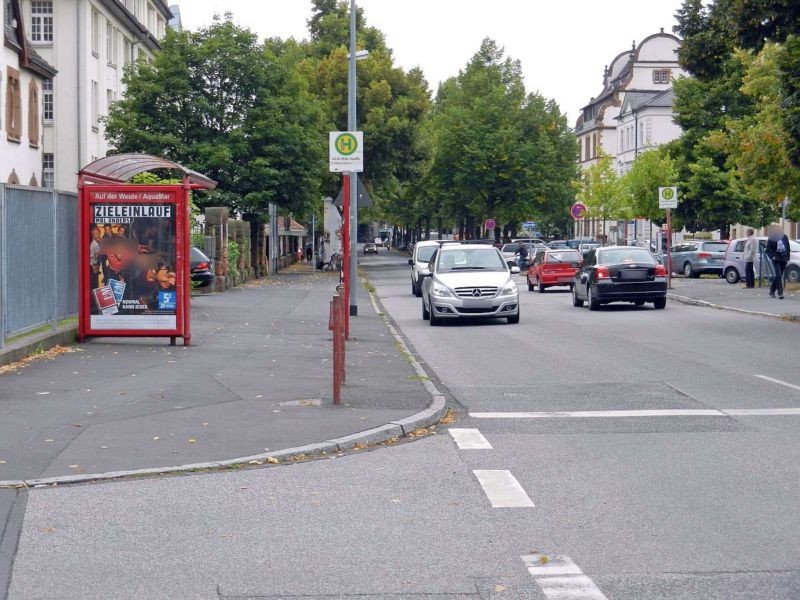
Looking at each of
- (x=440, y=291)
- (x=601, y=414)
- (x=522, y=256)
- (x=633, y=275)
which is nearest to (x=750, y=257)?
(x=633, y=275)

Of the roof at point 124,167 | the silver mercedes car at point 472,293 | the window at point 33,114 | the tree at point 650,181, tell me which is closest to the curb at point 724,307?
the silver mercedes car at point 472,293

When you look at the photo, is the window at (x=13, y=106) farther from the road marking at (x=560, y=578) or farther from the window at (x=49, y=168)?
the road marking at (x=560, y=578)

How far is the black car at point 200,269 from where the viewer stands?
34.0m

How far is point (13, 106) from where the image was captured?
38875mm

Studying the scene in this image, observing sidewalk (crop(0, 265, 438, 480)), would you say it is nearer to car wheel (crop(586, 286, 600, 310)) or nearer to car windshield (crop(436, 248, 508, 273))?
car windshield (crop(436, 248, 508, 273))

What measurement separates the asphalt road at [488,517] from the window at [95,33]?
42.1 metres

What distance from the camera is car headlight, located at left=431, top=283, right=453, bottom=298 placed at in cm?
2405

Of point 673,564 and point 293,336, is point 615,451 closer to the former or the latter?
point 673,564

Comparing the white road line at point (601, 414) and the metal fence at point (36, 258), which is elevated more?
the metal fence at point (36, 258)

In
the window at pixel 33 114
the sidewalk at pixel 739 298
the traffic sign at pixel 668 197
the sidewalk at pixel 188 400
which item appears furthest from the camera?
the window at pixel 33 114

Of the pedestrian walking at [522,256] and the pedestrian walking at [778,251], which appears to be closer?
the pedestrian walking at [778,251]

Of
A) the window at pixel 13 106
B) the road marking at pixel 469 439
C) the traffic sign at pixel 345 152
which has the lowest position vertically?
the road marking at pixel 469 439

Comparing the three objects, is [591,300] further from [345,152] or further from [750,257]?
[750,257]

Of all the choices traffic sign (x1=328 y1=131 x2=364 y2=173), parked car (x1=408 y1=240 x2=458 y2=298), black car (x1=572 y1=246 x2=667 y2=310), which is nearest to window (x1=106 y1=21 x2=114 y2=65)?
parked car (x1=408 y1=240 x2=458 y2=298)
